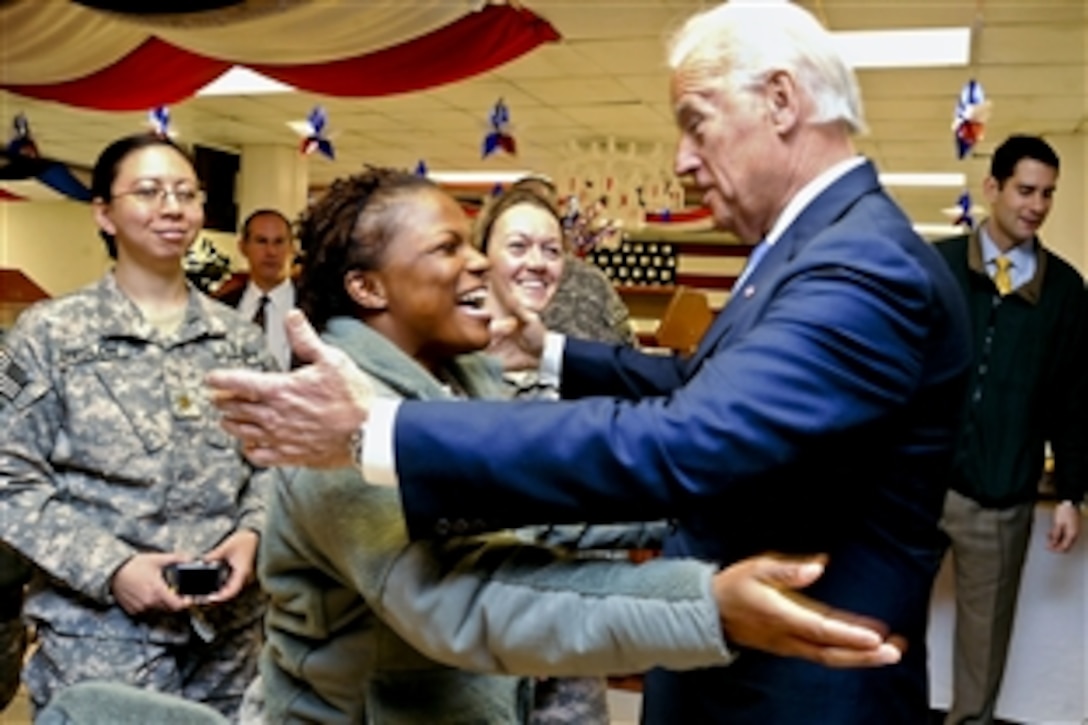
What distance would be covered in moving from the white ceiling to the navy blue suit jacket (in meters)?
3.26

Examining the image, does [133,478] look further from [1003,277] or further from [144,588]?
[1003,277]

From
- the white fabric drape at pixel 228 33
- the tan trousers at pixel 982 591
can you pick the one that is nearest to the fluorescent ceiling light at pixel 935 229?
the white fabric drape at pixel 228 33

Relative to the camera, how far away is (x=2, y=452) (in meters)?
2.09

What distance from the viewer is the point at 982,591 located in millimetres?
3451

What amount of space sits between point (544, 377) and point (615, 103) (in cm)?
664

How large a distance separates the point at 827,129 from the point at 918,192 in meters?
11.2

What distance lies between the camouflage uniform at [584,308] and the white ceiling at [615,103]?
1543 millimetres

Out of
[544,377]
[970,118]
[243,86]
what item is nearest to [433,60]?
[970,118]

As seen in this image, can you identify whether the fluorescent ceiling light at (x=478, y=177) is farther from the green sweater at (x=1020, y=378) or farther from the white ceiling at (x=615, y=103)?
the green sweater at (x=1020, y=378)

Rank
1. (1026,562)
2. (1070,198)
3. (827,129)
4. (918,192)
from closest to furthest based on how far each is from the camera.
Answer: (827,129) → (1026,562) → (1070,198) → (918,192)

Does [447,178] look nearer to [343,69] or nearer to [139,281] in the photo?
[343,69]

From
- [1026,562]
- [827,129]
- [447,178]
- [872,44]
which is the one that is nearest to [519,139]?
[447,178]

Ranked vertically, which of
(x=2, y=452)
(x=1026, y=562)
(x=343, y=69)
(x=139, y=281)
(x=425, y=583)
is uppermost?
(x=343, y=69)

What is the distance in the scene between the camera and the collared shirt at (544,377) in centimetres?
101
